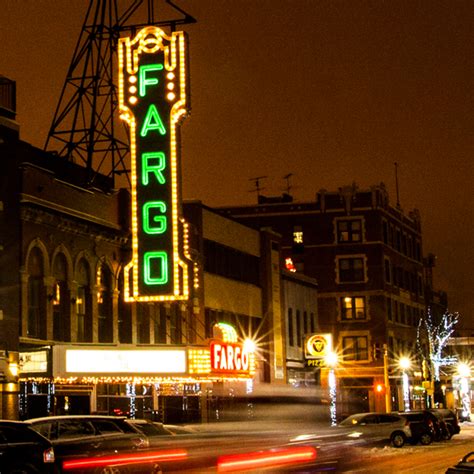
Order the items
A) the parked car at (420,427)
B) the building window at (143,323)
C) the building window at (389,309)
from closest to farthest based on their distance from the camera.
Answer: the building window at (143,323) < the parked car at (420,427) < the building window at (389,309)

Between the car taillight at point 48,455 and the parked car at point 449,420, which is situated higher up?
the car taillight at point 48,455

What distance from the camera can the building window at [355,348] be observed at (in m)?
78.6

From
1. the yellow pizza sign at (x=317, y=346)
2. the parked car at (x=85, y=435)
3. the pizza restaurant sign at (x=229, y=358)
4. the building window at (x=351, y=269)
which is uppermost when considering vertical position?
the building window at (x=351, y=269)

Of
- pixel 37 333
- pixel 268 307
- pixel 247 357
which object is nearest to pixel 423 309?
pixel 268 307

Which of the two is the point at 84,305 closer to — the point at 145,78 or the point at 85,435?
the point at 145,78

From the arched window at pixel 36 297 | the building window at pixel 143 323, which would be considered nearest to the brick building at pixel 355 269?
the building window at pixel 143 323

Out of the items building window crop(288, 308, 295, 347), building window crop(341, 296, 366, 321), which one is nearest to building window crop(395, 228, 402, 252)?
building window crop(341, 296, 366, 321)

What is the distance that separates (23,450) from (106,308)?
18.4 metres

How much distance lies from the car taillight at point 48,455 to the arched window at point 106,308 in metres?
17.8

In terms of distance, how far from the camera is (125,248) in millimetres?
39000

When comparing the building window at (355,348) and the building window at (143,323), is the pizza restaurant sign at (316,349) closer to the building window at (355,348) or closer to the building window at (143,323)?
the building window at (143,323)

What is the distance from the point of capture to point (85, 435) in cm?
2208

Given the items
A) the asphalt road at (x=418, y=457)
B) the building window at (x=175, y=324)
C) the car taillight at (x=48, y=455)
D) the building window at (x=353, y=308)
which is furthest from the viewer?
the building window at (x=353, y=308)

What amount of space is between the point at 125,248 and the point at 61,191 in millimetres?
4425
